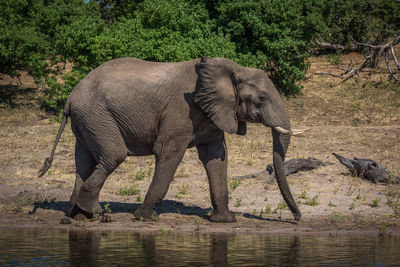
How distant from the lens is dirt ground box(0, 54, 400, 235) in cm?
1059

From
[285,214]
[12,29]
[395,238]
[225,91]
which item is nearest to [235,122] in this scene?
[225,91]

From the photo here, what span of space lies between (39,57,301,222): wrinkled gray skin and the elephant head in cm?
2

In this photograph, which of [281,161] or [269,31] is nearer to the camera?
[281,161]

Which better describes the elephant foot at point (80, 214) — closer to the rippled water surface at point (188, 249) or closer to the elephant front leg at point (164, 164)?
the rippled water surface at point (188, 249)

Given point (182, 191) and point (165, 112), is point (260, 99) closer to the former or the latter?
point (165, 112)

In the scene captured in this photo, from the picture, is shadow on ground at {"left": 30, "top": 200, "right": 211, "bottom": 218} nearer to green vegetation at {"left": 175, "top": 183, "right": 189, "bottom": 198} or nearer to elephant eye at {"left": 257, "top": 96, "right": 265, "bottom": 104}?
green vegetation at {"left": 175, "top": 183, "right": 189, "bottom": 198}

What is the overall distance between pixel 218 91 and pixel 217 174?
149 centimetres

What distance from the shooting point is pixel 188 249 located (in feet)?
27.2

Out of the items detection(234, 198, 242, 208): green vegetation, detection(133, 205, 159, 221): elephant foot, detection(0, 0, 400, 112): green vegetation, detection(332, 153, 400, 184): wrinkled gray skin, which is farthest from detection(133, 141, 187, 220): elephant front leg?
detection(0, 0, 400, 112): green vegetation

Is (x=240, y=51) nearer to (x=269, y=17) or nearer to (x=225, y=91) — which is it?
(x=269, y=17)

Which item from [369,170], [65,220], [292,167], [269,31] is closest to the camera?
[65,220]

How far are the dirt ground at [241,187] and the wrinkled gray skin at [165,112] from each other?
34.4 inches

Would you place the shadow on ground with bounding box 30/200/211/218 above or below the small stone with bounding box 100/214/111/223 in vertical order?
above

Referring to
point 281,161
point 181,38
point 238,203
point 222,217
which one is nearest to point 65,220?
point 222,217
